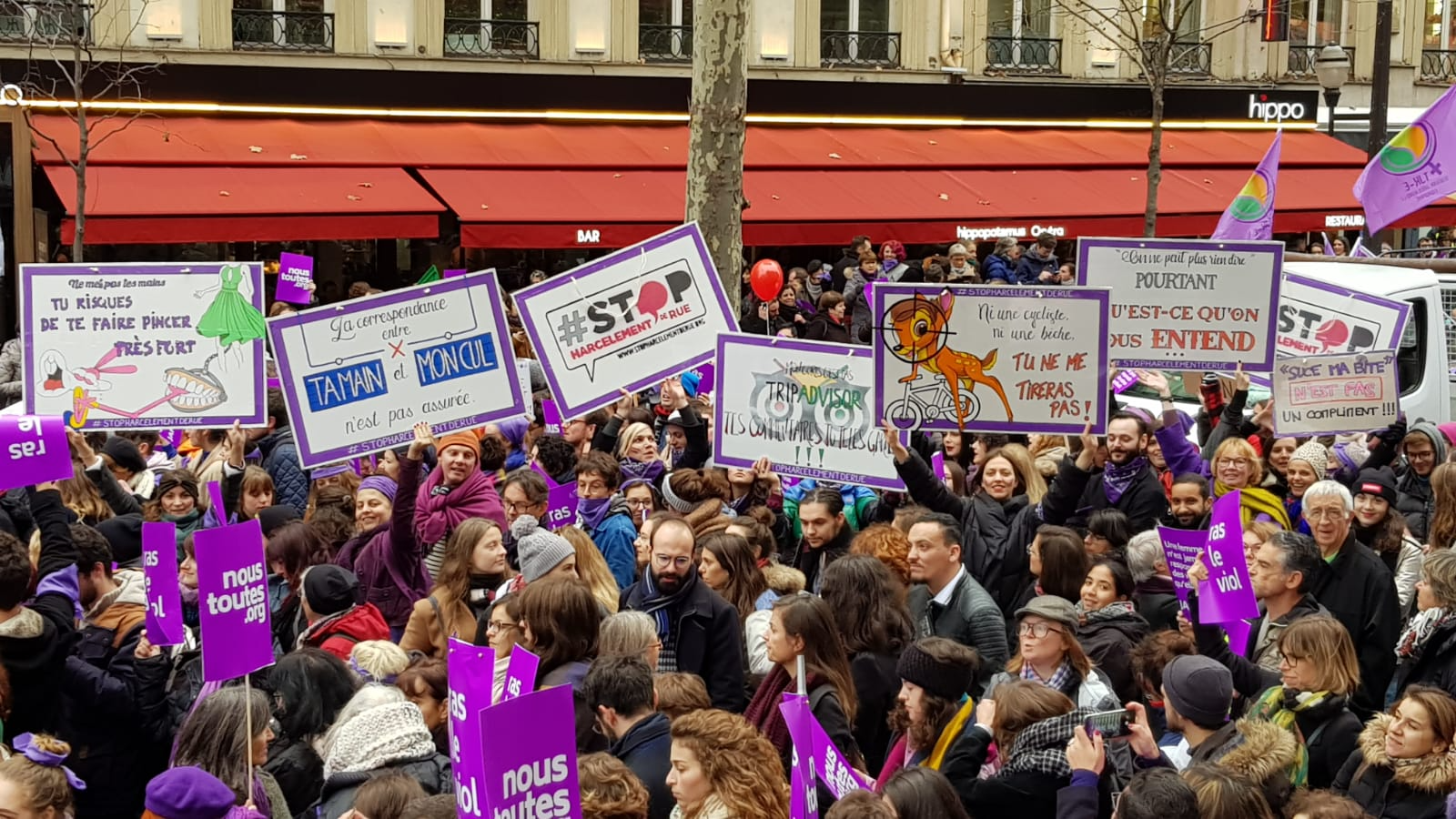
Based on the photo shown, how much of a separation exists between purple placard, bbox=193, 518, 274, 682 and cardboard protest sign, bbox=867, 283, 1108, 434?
11.2ft

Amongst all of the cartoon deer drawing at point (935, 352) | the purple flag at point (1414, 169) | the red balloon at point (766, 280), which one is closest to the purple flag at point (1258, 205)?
the purple flag at point (1414, 169)

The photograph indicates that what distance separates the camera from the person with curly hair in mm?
4871

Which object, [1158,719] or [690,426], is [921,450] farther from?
[1158,719]

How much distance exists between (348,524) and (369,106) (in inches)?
616

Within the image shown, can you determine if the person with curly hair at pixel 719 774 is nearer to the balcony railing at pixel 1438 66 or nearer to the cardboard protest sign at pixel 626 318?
the cardboard protest sign at pixel 626 318

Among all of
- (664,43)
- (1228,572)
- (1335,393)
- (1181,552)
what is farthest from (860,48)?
(1228,572)

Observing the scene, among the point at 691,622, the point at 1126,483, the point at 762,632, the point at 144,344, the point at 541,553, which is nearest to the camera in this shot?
the point at 691,622

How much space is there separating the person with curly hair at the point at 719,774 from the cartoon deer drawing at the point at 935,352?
3.72 metres

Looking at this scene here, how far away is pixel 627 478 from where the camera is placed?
9.13 m

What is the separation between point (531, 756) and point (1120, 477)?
194 inches

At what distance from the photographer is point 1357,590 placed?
23.9 feet

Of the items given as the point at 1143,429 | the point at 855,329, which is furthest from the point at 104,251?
the point at 1143,429

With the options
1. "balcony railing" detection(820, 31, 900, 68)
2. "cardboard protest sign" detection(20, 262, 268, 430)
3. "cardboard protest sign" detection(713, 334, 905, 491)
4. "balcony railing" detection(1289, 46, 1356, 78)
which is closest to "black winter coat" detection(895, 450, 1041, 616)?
"cardboard protest sign" detection(713, 334, 905, 491)

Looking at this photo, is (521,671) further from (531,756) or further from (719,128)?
(719,128)
